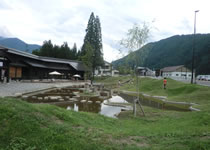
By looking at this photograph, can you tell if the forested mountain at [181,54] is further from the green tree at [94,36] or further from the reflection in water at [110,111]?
the reflection in water at [110,111]

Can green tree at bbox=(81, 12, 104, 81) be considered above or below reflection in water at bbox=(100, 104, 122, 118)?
above

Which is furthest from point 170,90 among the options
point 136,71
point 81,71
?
point 81,71

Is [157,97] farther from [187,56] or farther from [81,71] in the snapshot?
[187,56]

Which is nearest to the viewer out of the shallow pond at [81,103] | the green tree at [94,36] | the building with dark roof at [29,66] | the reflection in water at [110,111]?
the reflection in water at [110,111]

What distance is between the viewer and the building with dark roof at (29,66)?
23.0m

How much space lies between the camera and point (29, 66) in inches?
1254

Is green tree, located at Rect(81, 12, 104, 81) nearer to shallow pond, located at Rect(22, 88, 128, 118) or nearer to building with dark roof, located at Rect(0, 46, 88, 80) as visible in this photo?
building with dark roof, located at Rect(0, 46, 88, 80)

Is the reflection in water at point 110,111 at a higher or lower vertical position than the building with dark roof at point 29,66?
lower

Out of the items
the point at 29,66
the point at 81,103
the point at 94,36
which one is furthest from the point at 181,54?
the point at 81,103

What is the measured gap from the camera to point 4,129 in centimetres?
386

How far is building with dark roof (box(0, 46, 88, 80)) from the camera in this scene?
75.5ft

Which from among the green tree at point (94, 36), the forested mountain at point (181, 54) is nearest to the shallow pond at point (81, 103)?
the forested mountain at point (181, 54)

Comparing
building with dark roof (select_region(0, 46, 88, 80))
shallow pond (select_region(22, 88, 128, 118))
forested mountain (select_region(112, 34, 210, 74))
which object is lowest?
shallow pond (select_region(22, 88, 128, 118))

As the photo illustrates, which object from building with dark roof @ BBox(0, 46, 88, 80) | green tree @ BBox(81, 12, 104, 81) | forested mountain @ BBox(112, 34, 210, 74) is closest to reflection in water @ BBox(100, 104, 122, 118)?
building with dark roof @ BBox(0, 46, 88, 80)
